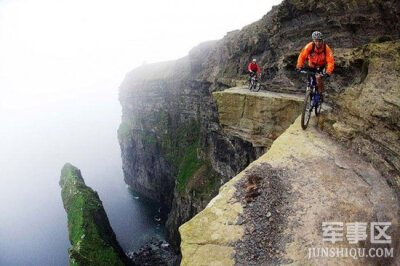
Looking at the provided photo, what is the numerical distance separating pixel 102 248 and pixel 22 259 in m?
34.4

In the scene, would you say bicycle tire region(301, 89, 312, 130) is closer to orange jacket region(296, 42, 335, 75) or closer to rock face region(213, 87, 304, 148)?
orange jacket region(296, 42, 335, 75)

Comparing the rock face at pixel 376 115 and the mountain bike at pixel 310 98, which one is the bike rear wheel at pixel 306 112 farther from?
the rock face at pixel 376 115

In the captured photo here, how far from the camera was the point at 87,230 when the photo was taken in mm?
42625

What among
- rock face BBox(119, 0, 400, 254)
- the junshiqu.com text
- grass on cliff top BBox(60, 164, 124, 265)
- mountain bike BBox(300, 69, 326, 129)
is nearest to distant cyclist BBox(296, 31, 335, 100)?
mountain bike BBox(300, 69, 326, 129)

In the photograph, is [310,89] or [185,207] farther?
[185,207]

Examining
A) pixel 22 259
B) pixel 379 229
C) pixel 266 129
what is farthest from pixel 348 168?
pixel 22 259

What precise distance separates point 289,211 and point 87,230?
38381 millimetres

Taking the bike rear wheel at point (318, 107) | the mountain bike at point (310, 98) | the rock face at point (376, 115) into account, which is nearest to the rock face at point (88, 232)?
the mountain bike at point (310, 98)

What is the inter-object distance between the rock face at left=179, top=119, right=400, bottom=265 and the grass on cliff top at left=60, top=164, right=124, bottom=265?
31.8 meters

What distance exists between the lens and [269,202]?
1063 cm

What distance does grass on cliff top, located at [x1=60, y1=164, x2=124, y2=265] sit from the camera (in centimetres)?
3820

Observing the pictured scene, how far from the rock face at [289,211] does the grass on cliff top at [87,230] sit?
3181 cm

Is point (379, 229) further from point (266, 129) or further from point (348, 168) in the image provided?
point (266, 129)

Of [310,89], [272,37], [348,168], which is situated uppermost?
[272,37]
